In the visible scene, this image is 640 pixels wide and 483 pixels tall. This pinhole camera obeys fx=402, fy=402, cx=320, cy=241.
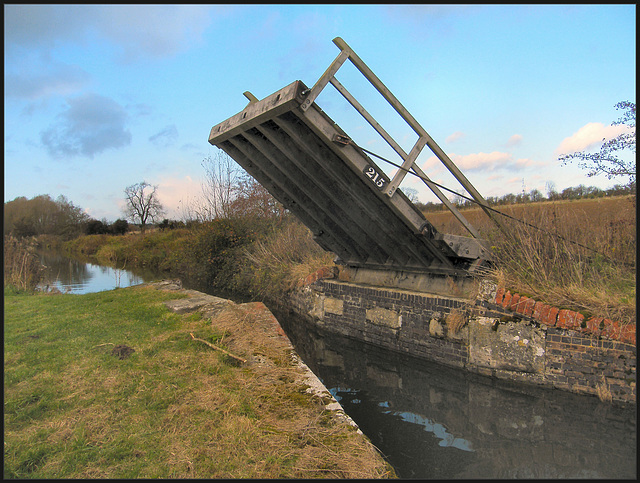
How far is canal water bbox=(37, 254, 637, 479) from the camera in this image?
341 cm

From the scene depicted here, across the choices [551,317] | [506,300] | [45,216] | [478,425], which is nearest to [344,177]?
[506,300]

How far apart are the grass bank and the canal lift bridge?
2612mm

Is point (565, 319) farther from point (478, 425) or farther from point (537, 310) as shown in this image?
point (478, 425)

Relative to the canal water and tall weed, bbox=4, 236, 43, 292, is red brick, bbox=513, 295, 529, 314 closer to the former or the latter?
the canal water

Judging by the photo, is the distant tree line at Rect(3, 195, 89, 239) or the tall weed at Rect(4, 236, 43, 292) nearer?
the tall weed at Rect(4, 236, 43, 292)

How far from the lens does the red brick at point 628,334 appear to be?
14.1 ft

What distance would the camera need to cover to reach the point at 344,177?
5734 mm

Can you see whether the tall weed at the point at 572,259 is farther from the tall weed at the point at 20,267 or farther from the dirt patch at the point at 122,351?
the tall weed at the point at 20,267

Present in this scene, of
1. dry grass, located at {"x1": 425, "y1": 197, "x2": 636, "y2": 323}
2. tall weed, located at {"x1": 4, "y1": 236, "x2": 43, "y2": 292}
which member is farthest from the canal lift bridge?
tall weed, located at {"x1": 4, "y1": 236, "x2": 43, "y2": 292}

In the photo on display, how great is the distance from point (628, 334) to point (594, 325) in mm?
309

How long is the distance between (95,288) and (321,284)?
9692 mm

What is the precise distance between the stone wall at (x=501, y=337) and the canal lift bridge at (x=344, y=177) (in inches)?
26.2

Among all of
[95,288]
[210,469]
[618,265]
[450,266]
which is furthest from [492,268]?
[95,288]

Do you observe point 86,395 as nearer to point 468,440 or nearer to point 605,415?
point 468,440
